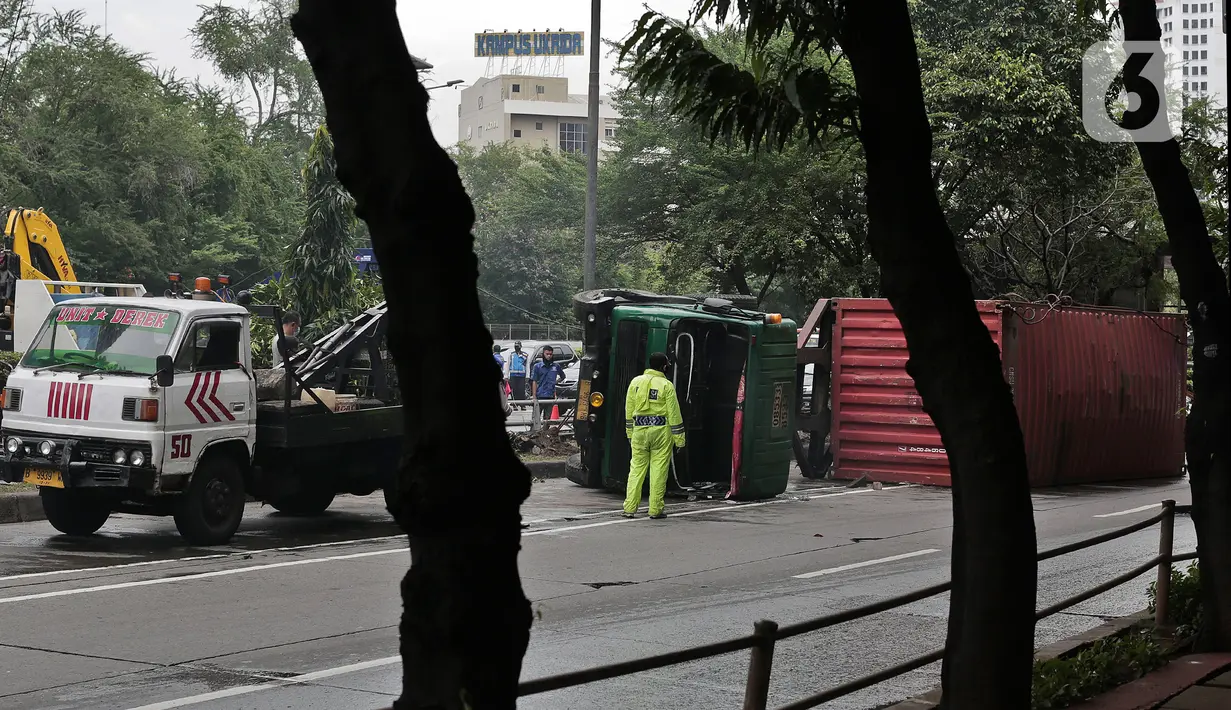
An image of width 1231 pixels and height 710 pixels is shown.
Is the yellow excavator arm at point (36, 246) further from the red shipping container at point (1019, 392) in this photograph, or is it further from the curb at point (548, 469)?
the red shipping container at point (1019, 392)

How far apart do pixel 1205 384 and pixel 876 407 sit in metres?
11.4

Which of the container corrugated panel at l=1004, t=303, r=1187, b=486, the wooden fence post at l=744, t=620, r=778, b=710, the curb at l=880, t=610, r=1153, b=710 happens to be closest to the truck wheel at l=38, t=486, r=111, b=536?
the curb at l=880, t=610, r=1153, b=710

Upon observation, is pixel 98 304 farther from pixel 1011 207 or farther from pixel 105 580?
pixel 1011 207

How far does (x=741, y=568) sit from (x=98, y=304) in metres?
5.75

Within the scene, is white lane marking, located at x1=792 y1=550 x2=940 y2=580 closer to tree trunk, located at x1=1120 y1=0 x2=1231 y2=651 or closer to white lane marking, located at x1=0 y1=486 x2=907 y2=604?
white lane marking, located at x1=0 y1=486 x2=907 y2=604

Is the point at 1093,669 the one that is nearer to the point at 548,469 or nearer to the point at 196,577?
the point at 196,577

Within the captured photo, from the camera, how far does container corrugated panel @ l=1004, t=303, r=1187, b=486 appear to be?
19094mm

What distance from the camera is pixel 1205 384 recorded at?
7953 millimetres

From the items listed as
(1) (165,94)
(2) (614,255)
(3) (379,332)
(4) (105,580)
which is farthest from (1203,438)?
(1) (165,94)

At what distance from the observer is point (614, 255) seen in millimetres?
35219

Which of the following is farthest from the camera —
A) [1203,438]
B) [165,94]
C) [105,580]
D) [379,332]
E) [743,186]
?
[165,94]

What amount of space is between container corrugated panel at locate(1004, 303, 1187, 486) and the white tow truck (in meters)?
9.95

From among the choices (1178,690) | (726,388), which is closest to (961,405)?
(1178,690)

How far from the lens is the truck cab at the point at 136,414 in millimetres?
11234
